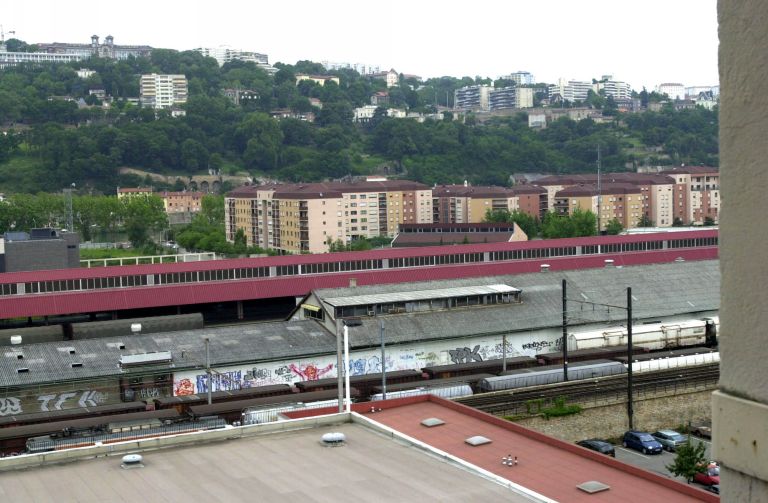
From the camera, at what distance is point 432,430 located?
13.3m

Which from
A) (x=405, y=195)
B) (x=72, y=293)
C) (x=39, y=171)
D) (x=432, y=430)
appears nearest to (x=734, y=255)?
(x=432, y=430)

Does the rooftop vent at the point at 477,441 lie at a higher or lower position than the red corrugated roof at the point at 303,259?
lower

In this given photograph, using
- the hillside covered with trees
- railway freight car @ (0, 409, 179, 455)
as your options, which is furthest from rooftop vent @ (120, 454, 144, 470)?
the hillside covered with trees

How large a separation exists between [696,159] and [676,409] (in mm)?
88986

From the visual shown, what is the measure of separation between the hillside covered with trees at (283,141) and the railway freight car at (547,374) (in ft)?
219

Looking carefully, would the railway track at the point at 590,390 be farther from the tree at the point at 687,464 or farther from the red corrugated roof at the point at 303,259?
the red corrugated roof at the point at 303,259

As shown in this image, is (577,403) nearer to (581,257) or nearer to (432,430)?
(432,430)

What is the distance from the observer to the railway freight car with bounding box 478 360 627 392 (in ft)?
65.7

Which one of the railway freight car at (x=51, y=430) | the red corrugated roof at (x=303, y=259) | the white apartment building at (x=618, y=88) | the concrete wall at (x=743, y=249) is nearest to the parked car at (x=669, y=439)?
the railway freight car at (x=51, y=430)

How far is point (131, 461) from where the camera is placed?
396 inches

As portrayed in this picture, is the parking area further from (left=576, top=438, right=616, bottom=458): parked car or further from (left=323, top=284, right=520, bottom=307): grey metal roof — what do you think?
(left=323, top=284, right=520, bottom=307): grey metal roof

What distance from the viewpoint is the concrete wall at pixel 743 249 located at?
1.54 m

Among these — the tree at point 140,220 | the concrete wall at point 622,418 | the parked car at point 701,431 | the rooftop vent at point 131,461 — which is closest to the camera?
the rooftop vent at point 131,461

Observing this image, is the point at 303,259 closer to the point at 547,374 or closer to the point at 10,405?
the point at 547,374
